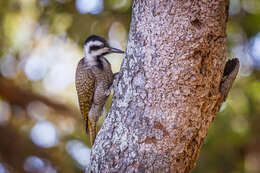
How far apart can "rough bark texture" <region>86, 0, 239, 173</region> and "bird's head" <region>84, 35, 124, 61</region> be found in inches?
46.3

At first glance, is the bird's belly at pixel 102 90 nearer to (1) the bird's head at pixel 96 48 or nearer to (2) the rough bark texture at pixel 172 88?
(1) the bird's head at pixel 96 48

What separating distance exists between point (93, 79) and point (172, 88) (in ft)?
5.55

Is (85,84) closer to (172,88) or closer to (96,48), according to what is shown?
(96,48)

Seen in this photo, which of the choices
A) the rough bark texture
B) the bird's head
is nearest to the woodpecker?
the bird's head

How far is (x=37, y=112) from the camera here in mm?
6562

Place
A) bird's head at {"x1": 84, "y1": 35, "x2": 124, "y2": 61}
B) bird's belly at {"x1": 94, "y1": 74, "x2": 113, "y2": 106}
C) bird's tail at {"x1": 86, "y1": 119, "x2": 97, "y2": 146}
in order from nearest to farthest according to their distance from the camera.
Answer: bird's head at {"x1": 84, "y1": 35, "x2": 124, "y2": 61}
bird's belly at {"x1": 94, "y1": 74, "x2": 113, "y2": 106}
bird's tail at {"x1": 86, "y1": 119, "x2": 97, "y2": 146}

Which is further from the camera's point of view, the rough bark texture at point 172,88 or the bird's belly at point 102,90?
the bird's belly at point 102,90

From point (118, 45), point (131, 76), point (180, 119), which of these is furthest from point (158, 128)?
point (118, 45)

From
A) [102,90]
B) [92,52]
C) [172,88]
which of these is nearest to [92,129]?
[102,90]

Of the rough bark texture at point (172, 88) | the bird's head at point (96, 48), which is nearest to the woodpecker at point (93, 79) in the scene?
the bird's head at point (96, 48)

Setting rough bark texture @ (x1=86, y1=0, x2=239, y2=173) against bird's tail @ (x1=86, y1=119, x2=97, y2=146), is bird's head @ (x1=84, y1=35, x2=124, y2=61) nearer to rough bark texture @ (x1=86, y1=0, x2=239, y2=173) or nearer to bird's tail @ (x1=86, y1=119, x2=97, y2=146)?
bird's tail @ (x1=86, y1=119, x2=97, y2=146)

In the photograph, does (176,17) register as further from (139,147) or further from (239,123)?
(239,123)

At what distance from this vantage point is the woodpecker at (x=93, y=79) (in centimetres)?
423

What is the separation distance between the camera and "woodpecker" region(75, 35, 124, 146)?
4227 mm
